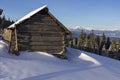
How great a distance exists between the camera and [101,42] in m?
96.7

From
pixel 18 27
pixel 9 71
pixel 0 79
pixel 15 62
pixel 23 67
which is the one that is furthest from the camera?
pixel 18 27

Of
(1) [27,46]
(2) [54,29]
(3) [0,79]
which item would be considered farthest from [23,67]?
(2) [54,29]

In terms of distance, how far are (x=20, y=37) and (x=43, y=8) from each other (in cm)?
335

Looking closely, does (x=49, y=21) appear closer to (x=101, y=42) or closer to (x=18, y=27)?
(x=18, y=27)

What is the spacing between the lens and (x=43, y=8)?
24438 millimetres

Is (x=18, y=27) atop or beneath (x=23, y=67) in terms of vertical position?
atop

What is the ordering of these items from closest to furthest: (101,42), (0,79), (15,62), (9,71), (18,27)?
(0,79) → (9,71) → (15,62) → (18,27) → (101,42)

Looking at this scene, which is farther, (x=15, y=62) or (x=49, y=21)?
(x=49, y=21)

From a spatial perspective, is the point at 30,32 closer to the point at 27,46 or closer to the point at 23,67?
the point at 27,46

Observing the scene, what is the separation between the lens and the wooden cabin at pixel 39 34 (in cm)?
2383

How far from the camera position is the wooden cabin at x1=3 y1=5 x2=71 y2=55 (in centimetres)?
2383

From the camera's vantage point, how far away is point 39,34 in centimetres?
2461

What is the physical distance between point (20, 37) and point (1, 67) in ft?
25.2

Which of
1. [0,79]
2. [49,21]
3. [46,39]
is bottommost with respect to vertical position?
[0,79]
